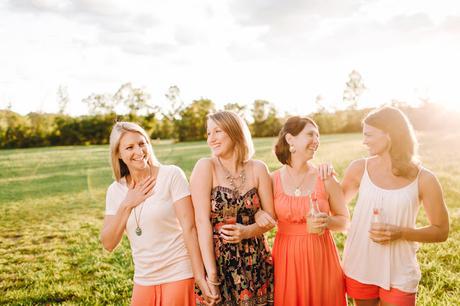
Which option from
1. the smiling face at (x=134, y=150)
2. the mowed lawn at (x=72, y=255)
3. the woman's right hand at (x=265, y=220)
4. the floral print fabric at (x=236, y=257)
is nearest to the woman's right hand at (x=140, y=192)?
the smiling face at (x=134, y=150)

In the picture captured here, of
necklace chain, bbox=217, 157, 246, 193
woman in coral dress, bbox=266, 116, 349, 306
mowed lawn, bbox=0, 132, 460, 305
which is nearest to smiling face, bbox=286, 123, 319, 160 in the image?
woman in coral dress, bbox=266, 116, 349, 306

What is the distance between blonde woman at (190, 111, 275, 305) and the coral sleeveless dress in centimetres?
21

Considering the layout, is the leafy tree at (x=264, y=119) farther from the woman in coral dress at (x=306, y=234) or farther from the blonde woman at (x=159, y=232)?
the blonde woman at (x=159, y=232)

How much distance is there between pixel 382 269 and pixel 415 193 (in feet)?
2.24

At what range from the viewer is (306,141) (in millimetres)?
3736

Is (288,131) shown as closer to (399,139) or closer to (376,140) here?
(376,140)

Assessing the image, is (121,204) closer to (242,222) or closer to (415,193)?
(242,222)

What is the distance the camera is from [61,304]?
5629mm

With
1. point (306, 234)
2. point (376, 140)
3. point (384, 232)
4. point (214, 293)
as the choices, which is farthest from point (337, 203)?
point (214, 293)

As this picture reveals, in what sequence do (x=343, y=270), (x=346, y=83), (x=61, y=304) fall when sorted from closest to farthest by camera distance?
(x=343, y=270) < (x=61, y=304) < (x=346, y=83)

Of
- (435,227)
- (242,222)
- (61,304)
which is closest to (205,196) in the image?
(242,222)

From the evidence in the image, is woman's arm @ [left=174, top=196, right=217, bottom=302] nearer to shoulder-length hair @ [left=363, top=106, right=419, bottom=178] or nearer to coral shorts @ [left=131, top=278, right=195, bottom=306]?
coral shorts @ [left=131, top=278, right=195, bottom=306]

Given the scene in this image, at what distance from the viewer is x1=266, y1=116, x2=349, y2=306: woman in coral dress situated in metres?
3.52

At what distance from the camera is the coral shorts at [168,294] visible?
10.5ft
